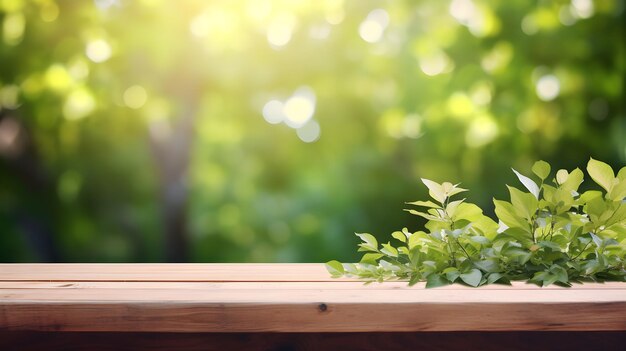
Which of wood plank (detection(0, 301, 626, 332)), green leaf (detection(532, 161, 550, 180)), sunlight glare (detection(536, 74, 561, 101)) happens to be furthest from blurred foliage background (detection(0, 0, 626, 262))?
wood plank (detection(0, 301, 626, 332))

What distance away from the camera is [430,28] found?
5742mm

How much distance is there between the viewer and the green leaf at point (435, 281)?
1.09 meters

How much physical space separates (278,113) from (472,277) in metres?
4.80

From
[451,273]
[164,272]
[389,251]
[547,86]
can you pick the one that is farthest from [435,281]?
[547,86]

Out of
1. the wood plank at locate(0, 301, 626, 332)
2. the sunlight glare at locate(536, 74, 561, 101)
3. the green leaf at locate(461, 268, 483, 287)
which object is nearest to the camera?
the wood plank at locate(0, 301, 626, 332)

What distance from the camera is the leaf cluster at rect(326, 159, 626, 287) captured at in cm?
117

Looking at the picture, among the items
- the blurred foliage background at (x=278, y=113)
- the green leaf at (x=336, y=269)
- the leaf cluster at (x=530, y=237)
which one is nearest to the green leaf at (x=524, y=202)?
the leaf cluster at (x=530, y=237)

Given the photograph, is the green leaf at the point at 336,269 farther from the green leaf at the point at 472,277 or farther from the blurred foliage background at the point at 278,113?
the blurred foliage background at the point at 278,113

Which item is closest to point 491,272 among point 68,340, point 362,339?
point 362,339

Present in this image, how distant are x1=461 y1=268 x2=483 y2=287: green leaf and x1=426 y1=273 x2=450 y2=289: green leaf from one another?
31 mm

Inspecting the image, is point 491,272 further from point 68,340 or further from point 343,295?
point 68,340

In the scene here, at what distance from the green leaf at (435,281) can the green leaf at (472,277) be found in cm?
3

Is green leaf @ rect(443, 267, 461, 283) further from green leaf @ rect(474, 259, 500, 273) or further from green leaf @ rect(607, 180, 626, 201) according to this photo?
green leaf @ rect(607, 180, 626, 201)

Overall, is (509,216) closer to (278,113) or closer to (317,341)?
(317,341)
